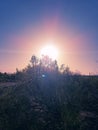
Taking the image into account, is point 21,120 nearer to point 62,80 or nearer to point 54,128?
point 54,128

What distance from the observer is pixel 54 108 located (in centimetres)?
1914

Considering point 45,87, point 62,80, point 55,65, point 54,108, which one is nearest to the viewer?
point 54,108

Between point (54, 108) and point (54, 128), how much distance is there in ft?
6.05

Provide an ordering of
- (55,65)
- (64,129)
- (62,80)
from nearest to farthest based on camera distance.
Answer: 1. (64,129)
2. (62,80)
3. (55,65)

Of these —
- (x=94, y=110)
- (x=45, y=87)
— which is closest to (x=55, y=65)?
(x=45, y=87)

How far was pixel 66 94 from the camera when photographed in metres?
20.8

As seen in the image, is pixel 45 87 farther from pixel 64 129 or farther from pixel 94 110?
pixel 64 129

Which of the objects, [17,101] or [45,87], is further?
[45,87]

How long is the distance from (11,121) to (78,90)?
5343 millimetres

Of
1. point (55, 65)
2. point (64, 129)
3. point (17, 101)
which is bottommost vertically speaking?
point (64, 129)

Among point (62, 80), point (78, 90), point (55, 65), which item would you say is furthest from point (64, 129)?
point (55, 65)

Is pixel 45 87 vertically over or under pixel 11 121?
over

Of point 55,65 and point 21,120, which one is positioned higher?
point 55,65

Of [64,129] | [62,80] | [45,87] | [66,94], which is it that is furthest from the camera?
[62,80]
